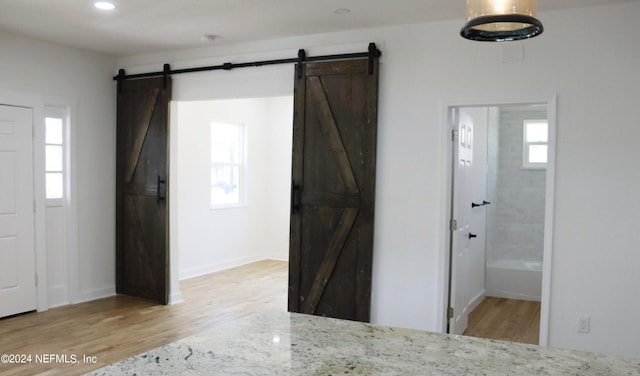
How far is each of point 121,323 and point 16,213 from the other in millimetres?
1510

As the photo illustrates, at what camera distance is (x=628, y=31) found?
12.0 feet

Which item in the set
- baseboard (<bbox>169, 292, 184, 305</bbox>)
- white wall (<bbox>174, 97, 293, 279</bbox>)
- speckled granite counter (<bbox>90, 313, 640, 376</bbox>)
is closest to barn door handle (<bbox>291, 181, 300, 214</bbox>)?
baseboard (<bbox>169, 292, 184, 305</bbox>)

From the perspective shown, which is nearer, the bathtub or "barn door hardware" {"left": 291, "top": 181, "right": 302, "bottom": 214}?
"barn door hardware" {"left": 291, "top": 181, "right": 302, "bottom": 214}

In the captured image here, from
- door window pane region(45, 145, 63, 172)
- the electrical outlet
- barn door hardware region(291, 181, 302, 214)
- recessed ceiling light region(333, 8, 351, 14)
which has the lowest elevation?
the electrical outlet

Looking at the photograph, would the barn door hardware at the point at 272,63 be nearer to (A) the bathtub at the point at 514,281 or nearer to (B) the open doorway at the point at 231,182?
(B) the open doorway at the point at 231,182

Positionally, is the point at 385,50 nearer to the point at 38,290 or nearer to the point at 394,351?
the point at 394,351

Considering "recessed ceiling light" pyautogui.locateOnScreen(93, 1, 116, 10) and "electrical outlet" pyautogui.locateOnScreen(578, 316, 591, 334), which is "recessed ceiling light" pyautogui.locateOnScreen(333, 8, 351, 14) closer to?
"recessed ceiling light" pyautogui.locateOnScreen(93, 1, 116, 10)

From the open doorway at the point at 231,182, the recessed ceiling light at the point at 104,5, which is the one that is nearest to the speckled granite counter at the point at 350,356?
the recessed ceiling light at the point at 104,5

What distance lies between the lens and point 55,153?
5457mm

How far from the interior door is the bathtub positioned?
1.12m

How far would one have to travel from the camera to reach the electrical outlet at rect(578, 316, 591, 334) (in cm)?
379

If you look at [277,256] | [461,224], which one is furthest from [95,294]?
[461,224]

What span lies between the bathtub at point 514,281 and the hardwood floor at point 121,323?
8.32 ft

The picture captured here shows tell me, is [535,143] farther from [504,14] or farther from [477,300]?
[504,14]
